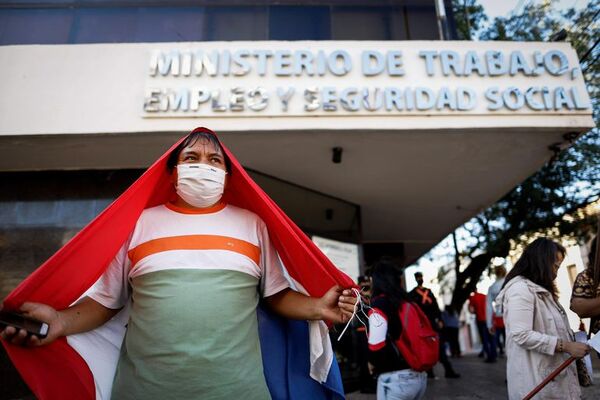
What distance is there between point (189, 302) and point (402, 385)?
2.11 metres

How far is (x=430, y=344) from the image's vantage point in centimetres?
309

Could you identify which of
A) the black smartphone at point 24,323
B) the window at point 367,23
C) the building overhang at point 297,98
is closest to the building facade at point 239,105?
the building overhang at point 297,98

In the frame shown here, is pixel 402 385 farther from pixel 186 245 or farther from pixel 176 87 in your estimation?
pixel 176 87

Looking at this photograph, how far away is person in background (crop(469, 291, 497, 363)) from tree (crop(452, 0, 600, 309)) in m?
1.67

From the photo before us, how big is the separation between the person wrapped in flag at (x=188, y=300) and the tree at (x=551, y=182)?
300 inches

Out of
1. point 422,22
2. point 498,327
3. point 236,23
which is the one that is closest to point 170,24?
point 236,23

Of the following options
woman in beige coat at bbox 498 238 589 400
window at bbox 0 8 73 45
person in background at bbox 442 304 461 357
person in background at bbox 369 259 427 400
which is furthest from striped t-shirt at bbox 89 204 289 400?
person in background at bbox 442 304 461 357

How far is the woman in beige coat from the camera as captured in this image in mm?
2596

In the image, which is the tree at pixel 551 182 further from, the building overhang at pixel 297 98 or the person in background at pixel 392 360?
the person in background at pixel 392 360

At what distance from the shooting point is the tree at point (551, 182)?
8.14 m

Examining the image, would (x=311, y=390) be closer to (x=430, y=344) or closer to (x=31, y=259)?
(x=430, y=344)

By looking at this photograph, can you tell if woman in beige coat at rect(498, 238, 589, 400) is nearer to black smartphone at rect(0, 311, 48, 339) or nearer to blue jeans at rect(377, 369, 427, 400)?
blue jeans at rect(377, 369, 427, 400)

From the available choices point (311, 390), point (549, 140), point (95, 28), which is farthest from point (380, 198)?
point (311, 390)

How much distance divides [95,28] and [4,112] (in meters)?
2.15
